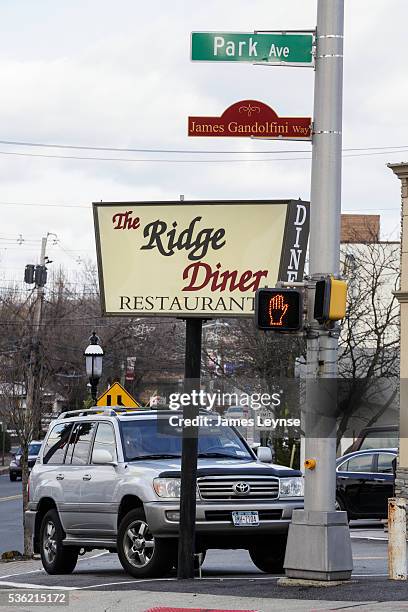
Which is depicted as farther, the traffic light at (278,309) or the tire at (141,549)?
the tire at (141,549)

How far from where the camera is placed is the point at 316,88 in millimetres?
12930

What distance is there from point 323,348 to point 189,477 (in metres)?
2.18

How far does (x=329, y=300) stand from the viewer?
41.1ft

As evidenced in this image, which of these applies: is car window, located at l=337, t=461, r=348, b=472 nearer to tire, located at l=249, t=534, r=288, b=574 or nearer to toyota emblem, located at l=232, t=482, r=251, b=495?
tire, located at l=249, t=534, r=288, b=574

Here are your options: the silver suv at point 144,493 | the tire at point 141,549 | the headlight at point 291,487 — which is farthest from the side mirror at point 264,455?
the tire at point 141,549

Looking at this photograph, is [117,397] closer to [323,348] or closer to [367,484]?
[367,484]

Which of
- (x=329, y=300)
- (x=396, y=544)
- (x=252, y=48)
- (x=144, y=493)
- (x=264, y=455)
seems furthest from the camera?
(x=264, y=455)

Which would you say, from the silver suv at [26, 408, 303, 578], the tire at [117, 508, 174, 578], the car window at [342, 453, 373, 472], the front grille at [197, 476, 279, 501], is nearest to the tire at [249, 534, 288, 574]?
the silver suv at [26, 408, 303, 578]

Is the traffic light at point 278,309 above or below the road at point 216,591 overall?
above

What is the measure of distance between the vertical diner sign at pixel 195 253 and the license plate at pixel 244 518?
226 centimetres

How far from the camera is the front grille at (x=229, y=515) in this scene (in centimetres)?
1439

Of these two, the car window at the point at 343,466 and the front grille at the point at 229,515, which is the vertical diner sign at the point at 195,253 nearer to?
the front grille at the point at 229,515

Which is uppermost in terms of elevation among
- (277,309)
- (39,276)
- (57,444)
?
(39,276)

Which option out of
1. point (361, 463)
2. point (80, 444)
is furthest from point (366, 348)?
point (80, 444)
